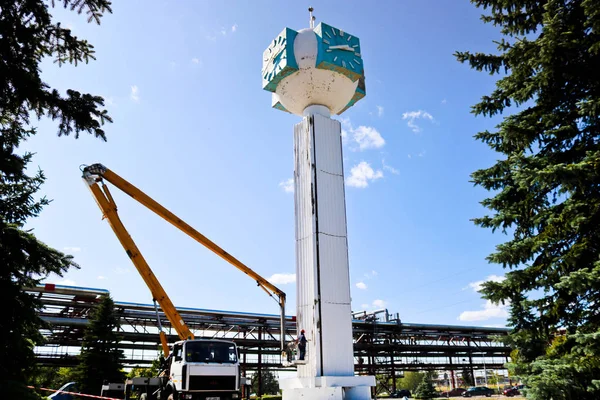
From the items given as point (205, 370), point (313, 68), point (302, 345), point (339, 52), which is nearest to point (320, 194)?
point (313, 68)

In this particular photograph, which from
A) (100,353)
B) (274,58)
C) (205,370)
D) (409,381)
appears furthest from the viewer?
(409,381)

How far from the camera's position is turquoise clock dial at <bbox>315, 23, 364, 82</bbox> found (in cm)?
1997

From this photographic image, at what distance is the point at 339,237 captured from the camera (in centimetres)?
1948

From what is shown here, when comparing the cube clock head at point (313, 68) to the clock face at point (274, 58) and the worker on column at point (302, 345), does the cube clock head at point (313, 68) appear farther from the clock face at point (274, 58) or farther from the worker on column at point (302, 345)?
the worker on column at point (302, 345)

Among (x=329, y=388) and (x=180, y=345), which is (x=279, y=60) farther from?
(x=329, y=388)

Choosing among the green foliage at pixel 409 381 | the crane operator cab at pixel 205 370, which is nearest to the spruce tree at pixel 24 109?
the crane operator cab at pixel 205 370

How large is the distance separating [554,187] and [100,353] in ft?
86.8

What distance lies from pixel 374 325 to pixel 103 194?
28.8 m

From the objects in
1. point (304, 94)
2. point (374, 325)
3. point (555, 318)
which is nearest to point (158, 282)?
point (304, 94)

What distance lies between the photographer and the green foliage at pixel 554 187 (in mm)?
10055

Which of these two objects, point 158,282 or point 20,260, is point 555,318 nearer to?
point 20,260

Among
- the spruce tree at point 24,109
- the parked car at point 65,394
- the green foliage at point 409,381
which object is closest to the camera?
the spruce tree at point 24,109

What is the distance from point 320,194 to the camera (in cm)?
1956

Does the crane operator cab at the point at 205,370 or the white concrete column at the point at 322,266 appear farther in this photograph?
the white concrete column at the point at 322,266
